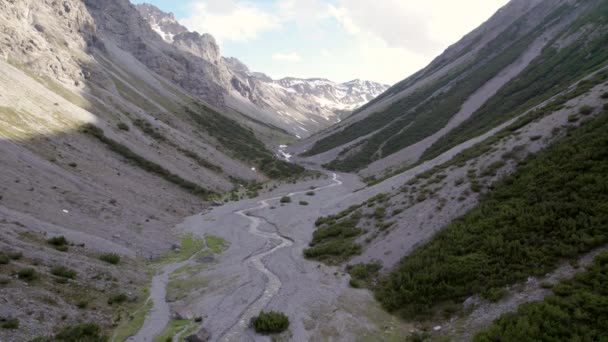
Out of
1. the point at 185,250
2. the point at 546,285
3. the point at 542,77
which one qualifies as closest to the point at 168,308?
the point at 185,250

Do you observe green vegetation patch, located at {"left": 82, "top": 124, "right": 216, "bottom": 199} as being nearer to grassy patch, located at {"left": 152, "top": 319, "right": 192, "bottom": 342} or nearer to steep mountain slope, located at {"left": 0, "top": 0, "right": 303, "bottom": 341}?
steep mountain slope, located at {"left": 0, "top": 0, "right": 303, "bottom": 341}

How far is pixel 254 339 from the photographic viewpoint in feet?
48.0

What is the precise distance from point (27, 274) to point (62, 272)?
1896 millimetres

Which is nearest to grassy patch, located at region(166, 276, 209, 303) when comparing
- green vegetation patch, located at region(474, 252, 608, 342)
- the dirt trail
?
the dirt trail

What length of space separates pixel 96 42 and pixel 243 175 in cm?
8146

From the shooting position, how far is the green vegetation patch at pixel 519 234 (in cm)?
1503

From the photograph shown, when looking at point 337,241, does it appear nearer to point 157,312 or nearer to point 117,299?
point 157,312

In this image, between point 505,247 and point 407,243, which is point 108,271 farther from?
point 505,247

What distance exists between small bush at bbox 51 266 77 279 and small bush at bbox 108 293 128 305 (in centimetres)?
255

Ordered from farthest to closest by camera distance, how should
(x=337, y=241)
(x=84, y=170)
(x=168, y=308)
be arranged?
(x=84, y=170)
(x=337, y=241)
(x=168, y=308)

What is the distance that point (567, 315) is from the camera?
1132 centimetres

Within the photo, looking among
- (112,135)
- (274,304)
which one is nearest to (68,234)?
(274,304)

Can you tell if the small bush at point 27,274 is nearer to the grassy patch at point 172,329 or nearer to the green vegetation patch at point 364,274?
the grassy patch at point 172,329

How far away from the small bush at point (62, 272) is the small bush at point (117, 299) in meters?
2.55
